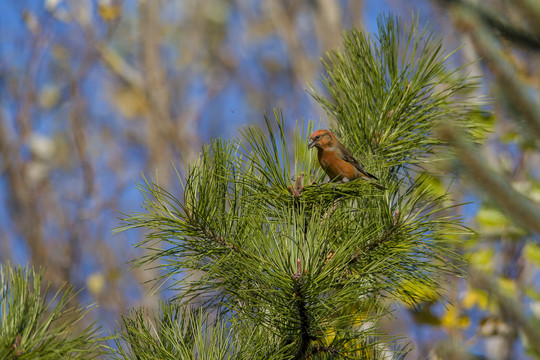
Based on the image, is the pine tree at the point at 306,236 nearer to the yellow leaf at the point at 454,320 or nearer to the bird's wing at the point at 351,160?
the bird's wing at the point at 351,160

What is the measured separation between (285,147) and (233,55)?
15087mm

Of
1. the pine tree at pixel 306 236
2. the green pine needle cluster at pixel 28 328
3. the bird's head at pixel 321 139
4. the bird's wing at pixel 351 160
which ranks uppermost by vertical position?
the bird's head at pixel 321 139

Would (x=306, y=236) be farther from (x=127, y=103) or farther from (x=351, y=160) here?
(x=127, y=103)

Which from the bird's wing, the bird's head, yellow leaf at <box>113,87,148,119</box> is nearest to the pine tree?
the bird's wing

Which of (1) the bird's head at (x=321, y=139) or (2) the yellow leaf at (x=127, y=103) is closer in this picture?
(1) the bird's head at (x=321, y=139)

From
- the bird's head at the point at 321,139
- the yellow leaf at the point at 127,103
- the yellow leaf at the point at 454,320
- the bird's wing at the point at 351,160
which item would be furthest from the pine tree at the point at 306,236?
the yellow leaf at the point at 127,103

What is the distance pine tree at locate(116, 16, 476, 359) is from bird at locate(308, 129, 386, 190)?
0.07 m

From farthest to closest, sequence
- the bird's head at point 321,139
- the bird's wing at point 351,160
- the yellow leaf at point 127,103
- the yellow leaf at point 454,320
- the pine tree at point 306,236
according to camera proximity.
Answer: the yellow leaf at point 127,103 → the yellow leaf at point 454,320 → the bird's head at point 321,139 → the bird's wing at point 351,160 → the pine tree at point 306,236

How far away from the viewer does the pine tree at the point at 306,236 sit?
164 centimetres

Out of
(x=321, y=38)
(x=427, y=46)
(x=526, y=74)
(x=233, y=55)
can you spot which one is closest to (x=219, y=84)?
(x=233, y=55)

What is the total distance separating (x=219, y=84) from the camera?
1547 cm

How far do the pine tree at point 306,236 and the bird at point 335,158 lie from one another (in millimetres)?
68

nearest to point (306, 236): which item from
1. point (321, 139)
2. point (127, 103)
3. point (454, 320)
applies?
point (321, 139)

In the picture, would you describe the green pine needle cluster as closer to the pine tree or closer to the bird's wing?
the pine tree
